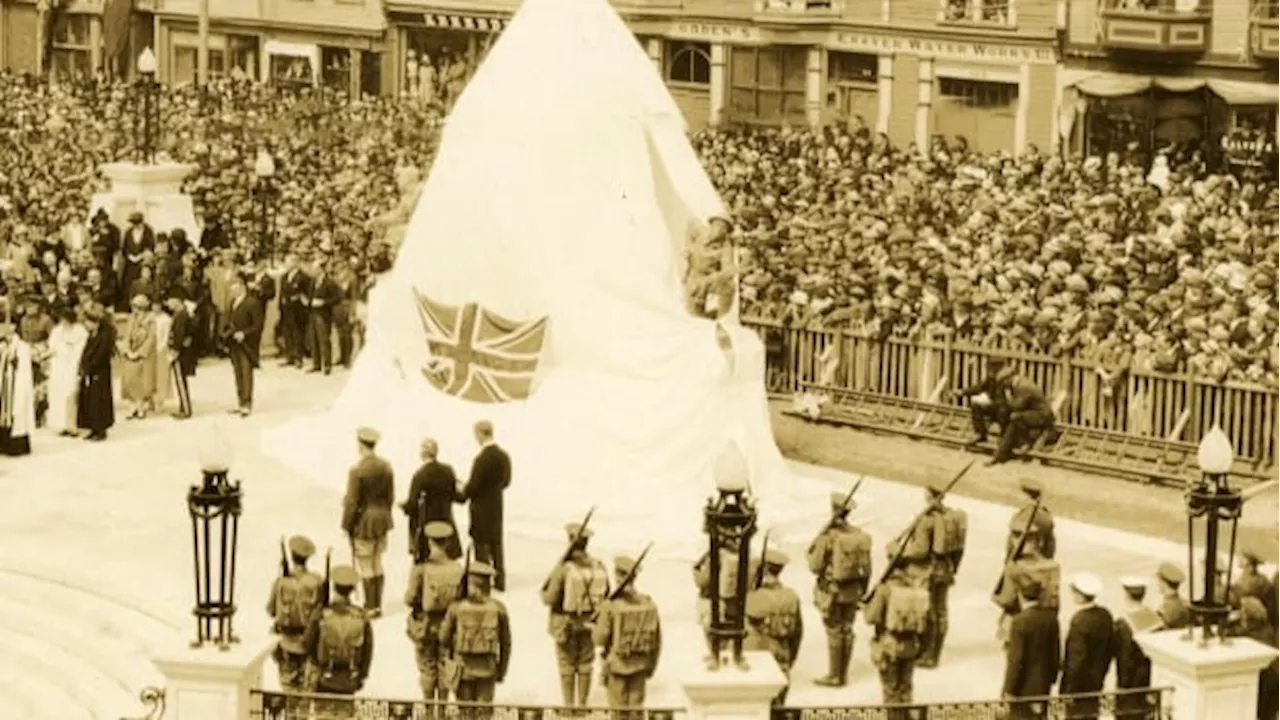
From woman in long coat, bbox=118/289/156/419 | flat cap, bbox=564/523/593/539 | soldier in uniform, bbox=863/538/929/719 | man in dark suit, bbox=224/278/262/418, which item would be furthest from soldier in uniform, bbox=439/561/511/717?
woman in long coat, bbox=118/289/156/419

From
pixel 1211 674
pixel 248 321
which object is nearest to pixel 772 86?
pixel 248 321

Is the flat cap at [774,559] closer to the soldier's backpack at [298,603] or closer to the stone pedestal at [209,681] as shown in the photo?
the soldier's backpack at [298,603]

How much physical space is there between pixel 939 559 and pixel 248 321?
12.6 metres

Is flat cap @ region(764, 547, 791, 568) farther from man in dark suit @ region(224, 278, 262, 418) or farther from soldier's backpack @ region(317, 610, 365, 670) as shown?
man in dark suit @ region(224, 278, 262, 418)

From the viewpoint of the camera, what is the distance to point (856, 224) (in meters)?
37.1

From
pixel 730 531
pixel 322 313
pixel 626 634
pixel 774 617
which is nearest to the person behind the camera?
pixel 730 531

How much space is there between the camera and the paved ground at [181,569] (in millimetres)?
23000

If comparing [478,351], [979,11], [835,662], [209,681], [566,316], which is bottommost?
[835,662]

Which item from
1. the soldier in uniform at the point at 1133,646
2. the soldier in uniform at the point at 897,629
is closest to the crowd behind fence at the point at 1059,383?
the soldier in uniform at the point at 897,629

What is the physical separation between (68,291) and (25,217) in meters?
6.99

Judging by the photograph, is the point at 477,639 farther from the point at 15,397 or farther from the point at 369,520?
the point at 15,397

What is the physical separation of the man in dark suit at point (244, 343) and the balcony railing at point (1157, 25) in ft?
72.3

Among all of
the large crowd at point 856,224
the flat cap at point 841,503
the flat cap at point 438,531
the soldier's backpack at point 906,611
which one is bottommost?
the soldier's backpack at point 906,611

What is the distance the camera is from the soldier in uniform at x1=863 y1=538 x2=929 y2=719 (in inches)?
827
